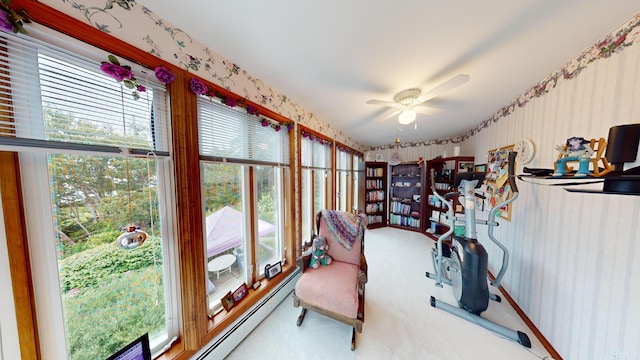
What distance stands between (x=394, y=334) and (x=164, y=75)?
101 inches

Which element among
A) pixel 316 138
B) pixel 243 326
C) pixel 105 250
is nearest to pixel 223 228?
pixel 105 250

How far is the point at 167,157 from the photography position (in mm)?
1016

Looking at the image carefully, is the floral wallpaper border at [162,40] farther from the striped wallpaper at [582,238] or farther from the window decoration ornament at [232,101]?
the striped wallpaper at [582,238]

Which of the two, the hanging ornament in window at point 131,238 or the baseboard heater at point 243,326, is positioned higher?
the hanging ornament in window at point 131,238

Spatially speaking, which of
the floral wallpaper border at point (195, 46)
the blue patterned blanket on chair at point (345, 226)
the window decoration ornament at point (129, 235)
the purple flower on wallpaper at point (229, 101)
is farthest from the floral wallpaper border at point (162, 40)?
the blue patterned blanket on chair at point (345, 226)

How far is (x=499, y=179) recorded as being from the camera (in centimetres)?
219

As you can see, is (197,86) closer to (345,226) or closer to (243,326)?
(345,226)

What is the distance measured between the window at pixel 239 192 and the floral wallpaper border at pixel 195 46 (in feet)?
0.69

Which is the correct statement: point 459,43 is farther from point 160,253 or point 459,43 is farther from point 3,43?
point 160,253

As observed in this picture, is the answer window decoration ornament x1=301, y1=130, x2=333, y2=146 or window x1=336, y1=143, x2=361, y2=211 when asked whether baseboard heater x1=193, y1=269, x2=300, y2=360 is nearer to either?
window decoration ornament x1=301, y1=130, x2=333, y2=146

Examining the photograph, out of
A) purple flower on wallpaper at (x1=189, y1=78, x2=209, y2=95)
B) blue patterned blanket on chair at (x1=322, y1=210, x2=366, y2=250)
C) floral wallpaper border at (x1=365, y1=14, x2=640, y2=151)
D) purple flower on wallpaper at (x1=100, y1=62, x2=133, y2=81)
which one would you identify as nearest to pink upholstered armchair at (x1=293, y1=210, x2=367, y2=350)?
blue patterned blanket on chair at (x1=322, y1=210, x2=366, y2=250)

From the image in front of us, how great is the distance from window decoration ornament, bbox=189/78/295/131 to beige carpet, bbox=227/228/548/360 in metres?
1.92

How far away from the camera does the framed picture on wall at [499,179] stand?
80.0 inches

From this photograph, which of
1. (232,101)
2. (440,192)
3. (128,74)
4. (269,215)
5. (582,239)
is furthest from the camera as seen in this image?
(440,192)
